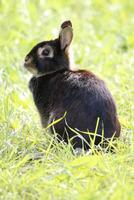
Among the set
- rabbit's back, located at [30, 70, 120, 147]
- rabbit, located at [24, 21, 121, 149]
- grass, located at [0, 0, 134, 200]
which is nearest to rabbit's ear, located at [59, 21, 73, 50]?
rabbit, located at [24, 21, 121, 149]

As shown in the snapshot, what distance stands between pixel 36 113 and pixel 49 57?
0.53m

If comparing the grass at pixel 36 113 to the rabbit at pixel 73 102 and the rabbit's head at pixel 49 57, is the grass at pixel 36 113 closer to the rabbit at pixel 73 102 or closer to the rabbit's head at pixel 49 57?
the rabbit at pixel 73 102

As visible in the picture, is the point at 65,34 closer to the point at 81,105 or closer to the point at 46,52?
the point at 46,52

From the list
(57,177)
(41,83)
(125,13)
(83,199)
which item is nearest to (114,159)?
(57,177)

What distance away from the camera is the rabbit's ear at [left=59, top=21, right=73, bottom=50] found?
244 inches

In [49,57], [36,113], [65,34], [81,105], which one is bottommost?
[36,113]

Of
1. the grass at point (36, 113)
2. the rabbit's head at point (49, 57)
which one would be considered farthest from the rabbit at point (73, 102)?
the grass at point (36, 113)

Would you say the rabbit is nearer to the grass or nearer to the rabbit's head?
the rabbit's head

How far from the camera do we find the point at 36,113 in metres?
6.54

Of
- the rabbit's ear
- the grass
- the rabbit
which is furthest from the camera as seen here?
the rabbit's ear

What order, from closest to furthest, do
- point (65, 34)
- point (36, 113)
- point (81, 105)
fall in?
point (81, 105)
point (65, 34)
point (36, 113)

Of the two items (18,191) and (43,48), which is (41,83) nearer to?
(43,48)

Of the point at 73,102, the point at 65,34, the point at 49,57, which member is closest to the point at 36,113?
the point at 49,57

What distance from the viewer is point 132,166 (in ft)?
16.9
